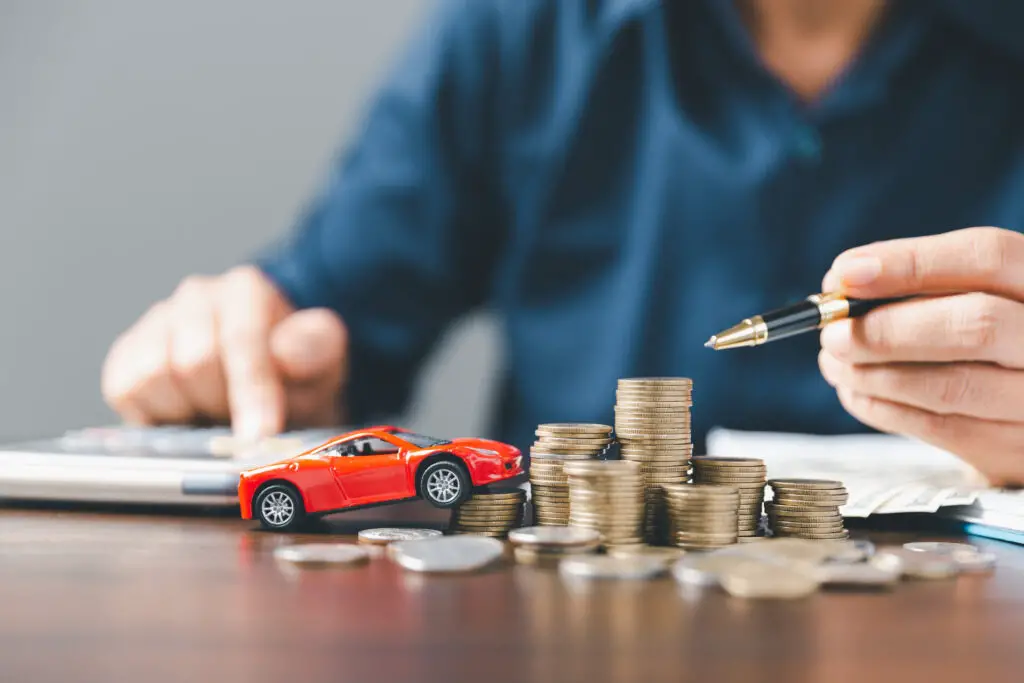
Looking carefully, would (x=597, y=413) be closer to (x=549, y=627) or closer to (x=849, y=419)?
(x=849, y=419)

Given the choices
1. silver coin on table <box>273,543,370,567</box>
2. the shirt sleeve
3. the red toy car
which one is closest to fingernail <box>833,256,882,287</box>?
the red toy car

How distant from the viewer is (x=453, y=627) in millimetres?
513

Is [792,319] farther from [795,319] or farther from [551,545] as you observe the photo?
[551,545]

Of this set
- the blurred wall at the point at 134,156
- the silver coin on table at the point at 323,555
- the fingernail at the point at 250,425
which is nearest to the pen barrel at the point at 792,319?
the silver coin on table at the point at 323,555

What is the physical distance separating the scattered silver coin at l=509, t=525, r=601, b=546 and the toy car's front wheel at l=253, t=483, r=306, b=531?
0.21 meters

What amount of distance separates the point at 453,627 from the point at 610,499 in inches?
9.7

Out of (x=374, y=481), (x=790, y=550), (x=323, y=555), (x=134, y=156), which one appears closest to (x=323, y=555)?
(x=323, y=555)

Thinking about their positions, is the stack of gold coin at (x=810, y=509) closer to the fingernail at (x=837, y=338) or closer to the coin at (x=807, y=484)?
the coin at (x=807, y=484)

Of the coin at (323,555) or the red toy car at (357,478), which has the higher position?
the red toy car at (357,478)

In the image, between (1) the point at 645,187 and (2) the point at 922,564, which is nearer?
(2) the point at 922,564

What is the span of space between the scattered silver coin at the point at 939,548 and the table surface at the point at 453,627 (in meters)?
0.03

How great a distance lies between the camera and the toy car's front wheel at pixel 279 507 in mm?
821

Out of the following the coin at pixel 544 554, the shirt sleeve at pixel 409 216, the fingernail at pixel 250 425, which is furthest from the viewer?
the shirt sleeve at pixel 409 216

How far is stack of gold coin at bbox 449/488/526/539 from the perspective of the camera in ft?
2.63
